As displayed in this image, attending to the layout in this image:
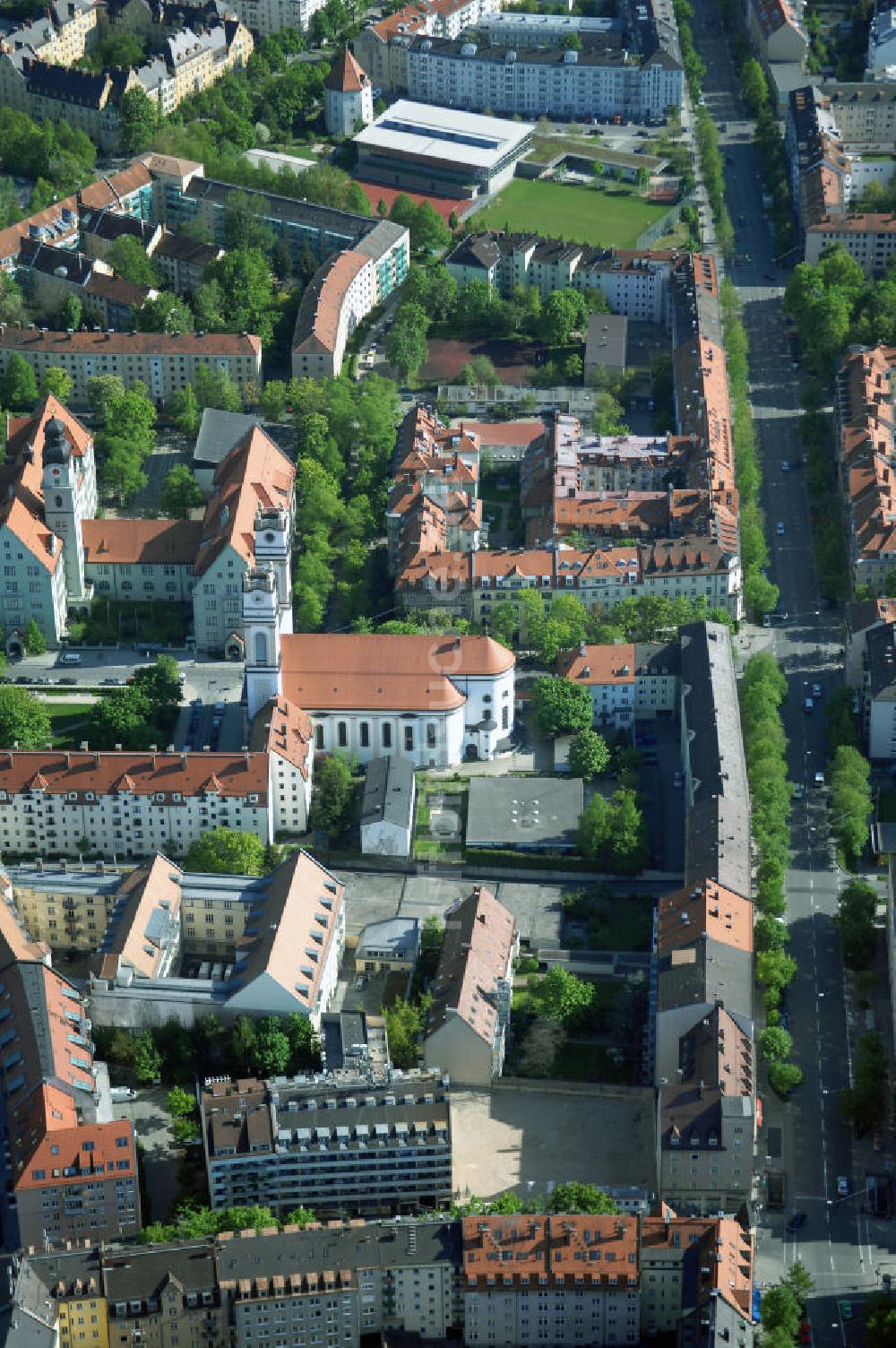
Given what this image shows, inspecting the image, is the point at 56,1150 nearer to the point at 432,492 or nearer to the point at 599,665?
the point at 599,665

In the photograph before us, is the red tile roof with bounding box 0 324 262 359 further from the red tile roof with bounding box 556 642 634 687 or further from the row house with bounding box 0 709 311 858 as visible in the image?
the row house with bounding box 0 709 311 858

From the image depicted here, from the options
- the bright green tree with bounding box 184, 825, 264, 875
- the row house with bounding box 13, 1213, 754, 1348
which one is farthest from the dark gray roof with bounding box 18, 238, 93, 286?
the row house with bounding box 13, 1213, 754, 1348

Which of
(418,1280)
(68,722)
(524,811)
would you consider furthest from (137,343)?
(418,1280)

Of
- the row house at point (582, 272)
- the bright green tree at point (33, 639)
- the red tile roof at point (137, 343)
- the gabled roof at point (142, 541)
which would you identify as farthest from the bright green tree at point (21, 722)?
the row house at point (582, 272)

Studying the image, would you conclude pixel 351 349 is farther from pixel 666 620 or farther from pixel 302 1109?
pixel 302 1109

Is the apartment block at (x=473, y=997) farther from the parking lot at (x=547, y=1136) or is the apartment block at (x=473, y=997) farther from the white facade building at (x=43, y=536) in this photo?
the white facade building at (x=43, y=536)
